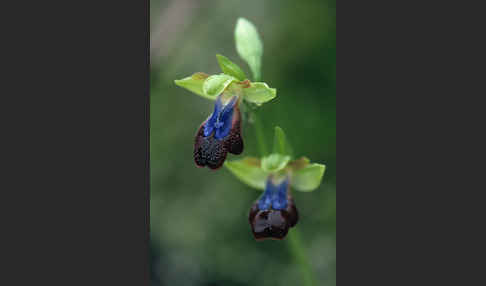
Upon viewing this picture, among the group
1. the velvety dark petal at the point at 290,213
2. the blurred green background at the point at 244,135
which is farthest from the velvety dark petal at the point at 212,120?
the blurred green background at the point at 244,135

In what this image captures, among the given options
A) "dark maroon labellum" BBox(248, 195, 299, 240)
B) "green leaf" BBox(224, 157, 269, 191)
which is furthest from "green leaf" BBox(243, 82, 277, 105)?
"dark maroon labellum" BBox(248, 195, 299, 240)

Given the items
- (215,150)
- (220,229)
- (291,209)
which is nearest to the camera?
(215,150)

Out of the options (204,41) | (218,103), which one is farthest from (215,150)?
(204,41)

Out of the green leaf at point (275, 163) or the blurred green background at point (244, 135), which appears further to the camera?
the blurred green background at point (244, 135)

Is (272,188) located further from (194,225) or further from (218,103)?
(194,225)

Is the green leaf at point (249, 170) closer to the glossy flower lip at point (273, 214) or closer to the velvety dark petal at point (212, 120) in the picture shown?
the glossy flower lip at point (273, 214)

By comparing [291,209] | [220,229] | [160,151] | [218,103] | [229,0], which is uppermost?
[229,0]

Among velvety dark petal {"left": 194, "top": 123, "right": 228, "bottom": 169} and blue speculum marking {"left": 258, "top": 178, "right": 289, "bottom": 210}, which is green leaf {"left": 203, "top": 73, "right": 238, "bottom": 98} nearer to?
velvety dark petal {"left": 194, "top": 123, "right": 228, "bottom": 169}
